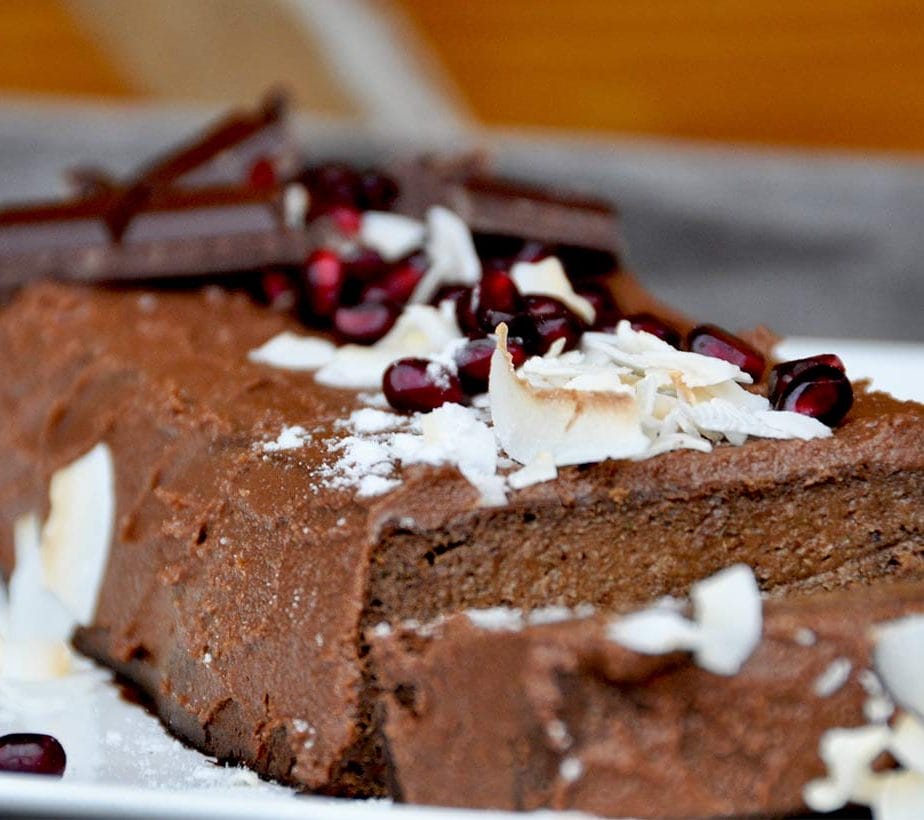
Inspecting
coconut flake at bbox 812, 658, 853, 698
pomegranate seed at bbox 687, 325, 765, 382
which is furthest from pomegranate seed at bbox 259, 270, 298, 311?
coconut flake at bbox 812, 658, 853, 698

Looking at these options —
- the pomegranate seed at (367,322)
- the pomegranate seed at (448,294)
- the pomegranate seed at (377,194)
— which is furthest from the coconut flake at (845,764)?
the pomegranate seed at (377,194)

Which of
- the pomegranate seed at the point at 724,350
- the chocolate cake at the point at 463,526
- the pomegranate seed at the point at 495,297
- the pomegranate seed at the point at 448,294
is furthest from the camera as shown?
the pomegranate seed at the point at 448,294

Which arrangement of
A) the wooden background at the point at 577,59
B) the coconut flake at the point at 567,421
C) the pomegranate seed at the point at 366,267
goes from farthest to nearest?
the wooden background at the point at 577,59
the pomegranate seed at the point at 366,267
the coconut flake at the point at 567,421

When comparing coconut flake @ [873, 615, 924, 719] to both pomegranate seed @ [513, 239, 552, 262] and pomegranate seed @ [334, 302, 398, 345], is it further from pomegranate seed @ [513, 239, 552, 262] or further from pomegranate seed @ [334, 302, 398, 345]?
pomegranate seed @ [513, 239, 552, 262]

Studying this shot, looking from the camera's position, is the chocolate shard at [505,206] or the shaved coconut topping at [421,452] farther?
the chocolate shard at [505,206]

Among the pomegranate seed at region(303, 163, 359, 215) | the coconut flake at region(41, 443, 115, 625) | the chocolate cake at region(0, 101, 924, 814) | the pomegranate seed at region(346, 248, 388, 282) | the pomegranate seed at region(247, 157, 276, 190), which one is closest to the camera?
the chocolate cake at region(0, 101, 924, 814)

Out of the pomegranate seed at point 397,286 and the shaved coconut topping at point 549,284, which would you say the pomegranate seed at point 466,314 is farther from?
the pomegranate seed at point 397,286
